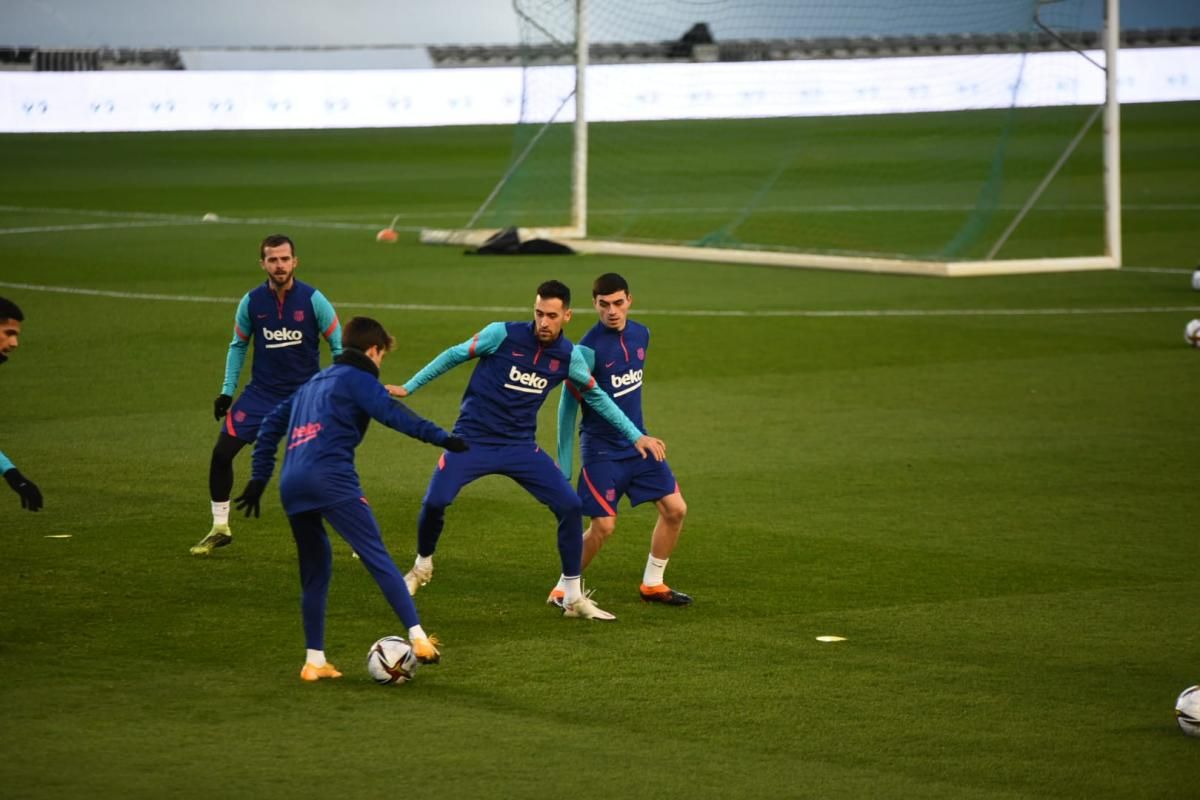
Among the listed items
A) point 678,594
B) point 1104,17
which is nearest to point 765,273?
point 1104,17

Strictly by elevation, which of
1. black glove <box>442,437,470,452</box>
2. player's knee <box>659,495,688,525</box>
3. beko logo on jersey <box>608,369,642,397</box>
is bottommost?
player's knee <box>659,495,688,525</box>

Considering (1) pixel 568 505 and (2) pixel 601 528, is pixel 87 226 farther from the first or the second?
A: (1) pixel 568 505

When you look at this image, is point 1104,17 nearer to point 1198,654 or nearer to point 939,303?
point 939,303

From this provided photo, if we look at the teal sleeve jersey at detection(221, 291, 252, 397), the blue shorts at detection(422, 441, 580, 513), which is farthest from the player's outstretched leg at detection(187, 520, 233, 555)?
the blue shorts at detection(422, 441, 580, 513)

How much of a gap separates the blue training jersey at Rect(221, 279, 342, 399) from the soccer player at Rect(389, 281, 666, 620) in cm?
168

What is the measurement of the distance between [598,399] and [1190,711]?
3353mm

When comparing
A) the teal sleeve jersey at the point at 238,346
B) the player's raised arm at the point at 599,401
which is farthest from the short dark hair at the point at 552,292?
the teal sleeve jersey at the point at 238,346

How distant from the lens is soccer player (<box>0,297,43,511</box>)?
866cm

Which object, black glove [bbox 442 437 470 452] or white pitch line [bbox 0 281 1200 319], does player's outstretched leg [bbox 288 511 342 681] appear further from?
white pitch line [bbox 0 281 1200 319]

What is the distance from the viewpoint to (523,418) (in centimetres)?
956

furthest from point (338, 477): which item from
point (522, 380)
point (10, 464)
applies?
point (10, 464)

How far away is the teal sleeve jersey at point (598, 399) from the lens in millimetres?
9539

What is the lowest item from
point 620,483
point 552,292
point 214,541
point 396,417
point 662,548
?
point 214,541

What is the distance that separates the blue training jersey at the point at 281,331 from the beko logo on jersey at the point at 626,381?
6.32 ft
